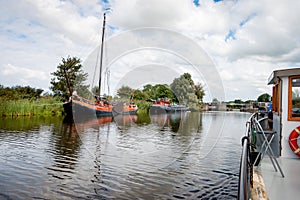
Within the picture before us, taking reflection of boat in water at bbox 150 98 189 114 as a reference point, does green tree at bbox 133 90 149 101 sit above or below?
above

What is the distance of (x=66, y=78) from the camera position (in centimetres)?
3053

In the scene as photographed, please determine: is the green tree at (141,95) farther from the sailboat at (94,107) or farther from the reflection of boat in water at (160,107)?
the reflection of boat in water at (160,107)

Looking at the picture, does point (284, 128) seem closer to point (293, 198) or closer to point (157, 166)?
point (293, 198)

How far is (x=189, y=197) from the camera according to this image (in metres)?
4.55

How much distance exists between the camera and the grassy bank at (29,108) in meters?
21.0

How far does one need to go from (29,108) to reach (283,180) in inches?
897

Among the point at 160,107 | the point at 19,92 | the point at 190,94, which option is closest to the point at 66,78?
the point at 19,92

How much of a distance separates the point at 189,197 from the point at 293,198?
5.78 ft

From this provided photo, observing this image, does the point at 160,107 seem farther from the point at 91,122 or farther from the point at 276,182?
the point at 276,182

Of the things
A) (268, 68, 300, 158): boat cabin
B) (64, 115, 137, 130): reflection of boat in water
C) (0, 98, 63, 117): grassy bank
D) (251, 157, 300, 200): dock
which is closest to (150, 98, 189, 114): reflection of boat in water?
(64, 115, 137, 130): reflection of boat in water

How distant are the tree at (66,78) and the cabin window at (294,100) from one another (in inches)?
1070

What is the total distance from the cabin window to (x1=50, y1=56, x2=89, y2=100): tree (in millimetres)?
27169

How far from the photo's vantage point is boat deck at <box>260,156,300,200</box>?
3.50 m

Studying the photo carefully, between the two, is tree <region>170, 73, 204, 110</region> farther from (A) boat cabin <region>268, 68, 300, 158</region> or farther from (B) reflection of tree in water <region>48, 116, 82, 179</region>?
(A) boat cabin <region>268, 68, 300, 158</region>
